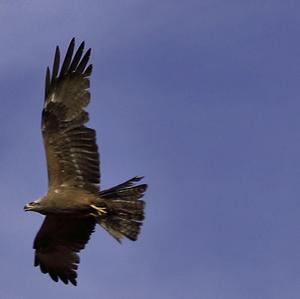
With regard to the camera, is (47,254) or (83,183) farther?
(47,254)

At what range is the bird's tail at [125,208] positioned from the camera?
54.0ft

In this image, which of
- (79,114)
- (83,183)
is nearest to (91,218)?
(83,183)

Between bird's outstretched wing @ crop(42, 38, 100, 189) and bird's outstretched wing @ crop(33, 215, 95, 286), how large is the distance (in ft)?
2.37

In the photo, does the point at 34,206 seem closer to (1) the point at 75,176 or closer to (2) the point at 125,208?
(1) the point at 75,176

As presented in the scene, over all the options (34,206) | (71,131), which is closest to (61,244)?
(34,206)

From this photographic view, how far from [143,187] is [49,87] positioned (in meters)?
2.36

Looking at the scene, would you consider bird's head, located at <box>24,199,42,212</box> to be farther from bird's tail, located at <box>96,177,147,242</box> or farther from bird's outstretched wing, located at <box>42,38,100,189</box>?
bird's tail, located at <box>96,177,147,242</box>

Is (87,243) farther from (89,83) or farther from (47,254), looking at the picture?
(89,83)

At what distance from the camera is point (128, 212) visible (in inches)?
650

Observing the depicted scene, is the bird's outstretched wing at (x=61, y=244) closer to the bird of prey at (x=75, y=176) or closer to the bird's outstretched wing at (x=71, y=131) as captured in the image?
the bird of prey at (x=75, y=176)

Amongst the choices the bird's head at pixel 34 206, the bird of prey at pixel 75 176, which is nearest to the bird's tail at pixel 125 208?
the bird of prey at pixel 75 176

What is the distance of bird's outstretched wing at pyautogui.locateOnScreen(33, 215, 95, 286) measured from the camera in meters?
17.2

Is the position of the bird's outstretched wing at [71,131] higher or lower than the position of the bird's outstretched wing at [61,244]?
higher

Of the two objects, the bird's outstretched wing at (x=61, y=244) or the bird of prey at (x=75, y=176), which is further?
the bird's outstretched wing at (x=61, y=244)
